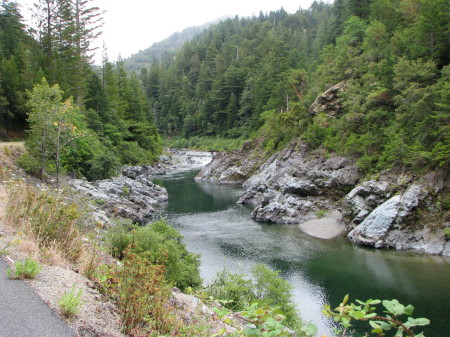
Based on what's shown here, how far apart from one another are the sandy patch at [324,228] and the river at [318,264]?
31.8 inches

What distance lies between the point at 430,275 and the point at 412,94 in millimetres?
15941

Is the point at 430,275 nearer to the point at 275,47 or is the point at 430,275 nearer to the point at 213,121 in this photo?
the point at 275,47

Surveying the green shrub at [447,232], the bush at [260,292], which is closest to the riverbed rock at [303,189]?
the green shrub at [447,232]

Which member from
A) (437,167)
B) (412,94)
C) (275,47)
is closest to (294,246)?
(437,167)

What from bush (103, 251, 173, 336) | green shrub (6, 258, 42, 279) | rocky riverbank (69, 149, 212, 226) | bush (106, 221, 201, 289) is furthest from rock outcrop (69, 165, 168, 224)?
bush (103, 251, 173, 336)

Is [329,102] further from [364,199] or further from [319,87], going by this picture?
[364,199]

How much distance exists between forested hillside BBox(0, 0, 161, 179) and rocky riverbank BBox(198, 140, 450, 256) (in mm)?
19267

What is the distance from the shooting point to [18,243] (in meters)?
6.84

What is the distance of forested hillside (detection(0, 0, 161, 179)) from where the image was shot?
27.5 metres

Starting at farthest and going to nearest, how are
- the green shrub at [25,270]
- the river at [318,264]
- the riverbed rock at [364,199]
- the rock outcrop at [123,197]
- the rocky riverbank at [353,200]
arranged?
the rock outcrop at [123,197], the riverbed rock at [364,199], the rocky riverbank at [353,200], the river at [318,264], the green shrub at [25,270]

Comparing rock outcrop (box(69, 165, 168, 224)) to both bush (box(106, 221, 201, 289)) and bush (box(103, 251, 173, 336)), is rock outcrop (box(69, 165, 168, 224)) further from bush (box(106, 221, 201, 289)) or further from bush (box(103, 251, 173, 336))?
bush (box(103, 251, 173, 336))

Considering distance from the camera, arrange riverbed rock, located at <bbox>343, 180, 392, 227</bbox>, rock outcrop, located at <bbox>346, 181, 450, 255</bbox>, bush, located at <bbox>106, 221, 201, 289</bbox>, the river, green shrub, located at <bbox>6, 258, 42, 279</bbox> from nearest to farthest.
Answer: green shrub, located at <bbox>6, 258, 42, 279</bbox> → bush, located at <bbox>106, 221, 201, 289</bbox> → the river → rock outcrop, located at <bbox>346, 181, 450, 255</bbox> → riverbed rock, located at <bbox>343, 180, 392, 227</bbox>

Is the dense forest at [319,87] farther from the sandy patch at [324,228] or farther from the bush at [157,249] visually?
the bush at [157,249]

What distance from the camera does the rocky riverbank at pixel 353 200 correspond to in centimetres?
2550
